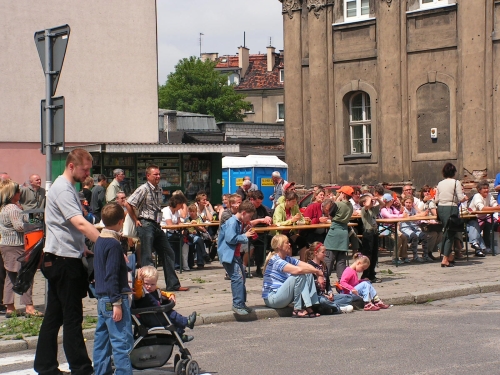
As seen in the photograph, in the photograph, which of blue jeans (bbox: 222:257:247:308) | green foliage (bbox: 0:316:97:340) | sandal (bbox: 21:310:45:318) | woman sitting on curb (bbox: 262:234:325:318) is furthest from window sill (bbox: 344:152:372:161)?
green foliage (bbox: 0:316:97:340)

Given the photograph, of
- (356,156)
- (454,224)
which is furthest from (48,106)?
(356,156)

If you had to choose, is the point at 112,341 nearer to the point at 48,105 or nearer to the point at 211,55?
the point at 48,105

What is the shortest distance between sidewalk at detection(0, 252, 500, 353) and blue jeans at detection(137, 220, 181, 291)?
11.5 inches

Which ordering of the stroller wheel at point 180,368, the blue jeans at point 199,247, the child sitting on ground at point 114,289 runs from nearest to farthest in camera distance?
the child sitting on ground at point 114,289 → the stroller wheel at point 180,368 → the blue jeans at point 199,247

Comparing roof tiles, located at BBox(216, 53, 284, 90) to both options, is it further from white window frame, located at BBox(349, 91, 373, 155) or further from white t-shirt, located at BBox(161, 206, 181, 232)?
white t-shirt, located at BBox(161, 206, 181, 232)

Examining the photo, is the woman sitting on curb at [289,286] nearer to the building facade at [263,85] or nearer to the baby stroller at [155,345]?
the baby stroller at [155,345]

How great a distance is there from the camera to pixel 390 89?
2770 centimetres

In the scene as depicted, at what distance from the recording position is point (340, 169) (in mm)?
29234

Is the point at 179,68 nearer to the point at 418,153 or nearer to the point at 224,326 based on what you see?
the point at 418,153

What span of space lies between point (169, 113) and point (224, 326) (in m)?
45.1

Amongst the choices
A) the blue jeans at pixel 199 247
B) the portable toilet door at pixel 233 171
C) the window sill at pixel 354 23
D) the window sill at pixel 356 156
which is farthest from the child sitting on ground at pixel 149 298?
the portable toilet door at pixel 233 171

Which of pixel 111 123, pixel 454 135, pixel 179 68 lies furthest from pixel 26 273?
pixel 179 68

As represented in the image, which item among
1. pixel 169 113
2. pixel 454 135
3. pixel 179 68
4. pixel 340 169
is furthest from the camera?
pixel 179 68

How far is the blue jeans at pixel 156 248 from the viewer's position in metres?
13.9
